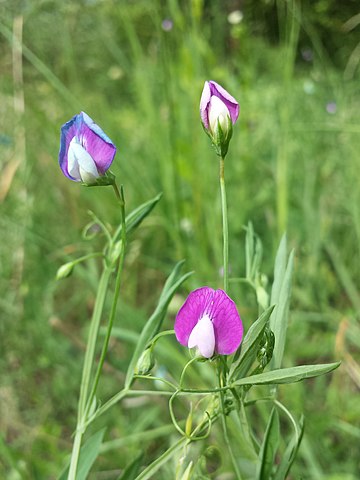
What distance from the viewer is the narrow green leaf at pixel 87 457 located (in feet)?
1.78

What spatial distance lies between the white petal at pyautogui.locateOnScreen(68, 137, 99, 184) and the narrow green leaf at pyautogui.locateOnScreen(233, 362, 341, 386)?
0.57 ft

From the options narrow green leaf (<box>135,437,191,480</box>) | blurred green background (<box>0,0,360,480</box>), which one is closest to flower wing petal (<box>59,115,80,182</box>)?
narrow green leaf (<box>135,437,191,480</box>)

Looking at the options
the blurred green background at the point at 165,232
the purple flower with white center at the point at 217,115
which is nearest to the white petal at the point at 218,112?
the purple flower with white center at the point at 217,115

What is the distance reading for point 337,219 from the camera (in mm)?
1607

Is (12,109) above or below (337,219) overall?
above

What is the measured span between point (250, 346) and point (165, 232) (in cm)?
A: 118

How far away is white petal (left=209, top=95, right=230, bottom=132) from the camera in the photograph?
0.45 metres

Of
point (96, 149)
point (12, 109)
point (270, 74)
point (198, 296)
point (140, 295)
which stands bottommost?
point (140, 295)

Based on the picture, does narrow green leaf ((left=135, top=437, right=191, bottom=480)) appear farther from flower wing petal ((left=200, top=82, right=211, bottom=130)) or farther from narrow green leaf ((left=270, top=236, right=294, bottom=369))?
flower wing petal ((left=200, top=82, right=211, bottom=130))

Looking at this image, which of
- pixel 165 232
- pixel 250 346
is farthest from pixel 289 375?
pixel 165 232

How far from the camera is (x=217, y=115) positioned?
0.45m

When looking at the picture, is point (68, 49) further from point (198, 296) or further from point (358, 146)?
point (198, 296)

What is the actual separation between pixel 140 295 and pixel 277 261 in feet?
3.46

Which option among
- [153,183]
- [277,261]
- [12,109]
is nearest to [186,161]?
[153,183]
